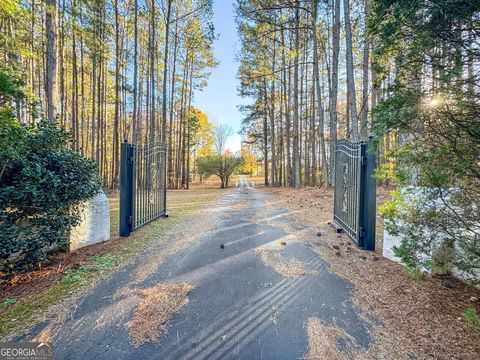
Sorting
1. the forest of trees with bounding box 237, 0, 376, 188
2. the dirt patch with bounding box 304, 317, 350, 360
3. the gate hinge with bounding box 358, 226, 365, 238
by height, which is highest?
the forest of trees with bounding box 237, 0, 376, 188

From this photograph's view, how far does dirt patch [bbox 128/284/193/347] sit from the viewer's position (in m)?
1.69

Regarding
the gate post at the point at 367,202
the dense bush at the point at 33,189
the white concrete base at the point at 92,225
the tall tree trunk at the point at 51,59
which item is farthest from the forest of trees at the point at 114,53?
the gate post at the point at 367,202

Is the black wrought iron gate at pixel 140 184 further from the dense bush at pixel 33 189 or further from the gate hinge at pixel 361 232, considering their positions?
the gate hinge at pixel 361 232

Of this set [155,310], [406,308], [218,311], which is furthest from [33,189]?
[406,308]

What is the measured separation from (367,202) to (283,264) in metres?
1.83

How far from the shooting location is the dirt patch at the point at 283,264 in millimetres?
2816

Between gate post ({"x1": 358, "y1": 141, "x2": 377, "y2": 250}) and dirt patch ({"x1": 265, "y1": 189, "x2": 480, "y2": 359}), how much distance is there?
0.25 metres

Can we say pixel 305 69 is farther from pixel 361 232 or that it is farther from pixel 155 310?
pixel 155 310

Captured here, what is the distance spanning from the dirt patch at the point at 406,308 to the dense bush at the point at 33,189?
369cm

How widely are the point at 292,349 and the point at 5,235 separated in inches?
127

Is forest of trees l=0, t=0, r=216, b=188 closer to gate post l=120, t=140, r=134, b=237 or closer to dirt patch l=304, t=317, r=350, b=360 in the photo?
gate post l=120, t=140, r=134, b=237

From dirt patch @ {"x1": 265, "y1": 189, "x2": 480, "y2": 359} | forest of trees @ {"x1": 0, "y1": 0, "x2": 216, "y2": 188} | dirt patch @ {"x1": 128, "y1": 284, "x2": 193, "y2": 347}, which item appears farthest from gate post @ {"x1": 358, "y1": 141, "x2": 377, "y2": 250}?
forest of trees @ {"x1": 0, "y1": 0, "x2": 216, "y2": 188}

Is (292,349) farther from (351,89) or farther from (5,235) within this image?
(351,89)

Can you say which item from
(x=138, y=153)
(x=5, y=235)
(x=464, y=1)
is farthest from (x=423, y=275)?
(x=138, y=153)
